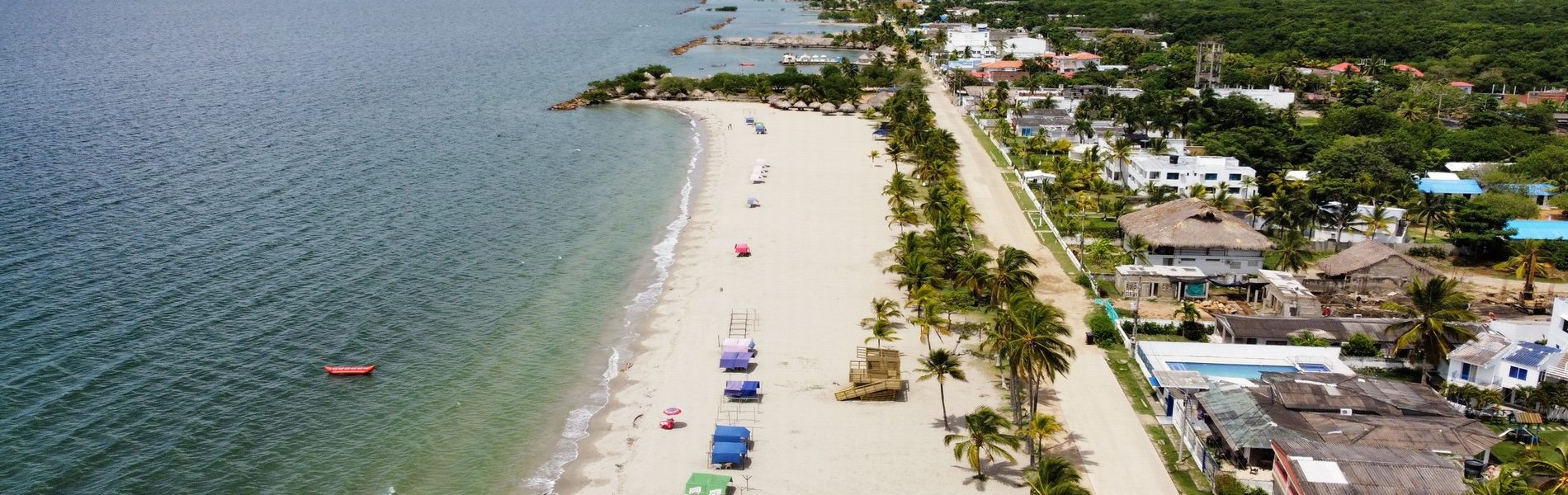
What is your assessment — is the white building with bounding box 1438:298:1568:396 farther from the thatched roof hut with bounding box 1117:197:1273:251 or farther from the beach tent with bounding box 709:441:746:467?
the beach tent with bounding box 709:441:746:467

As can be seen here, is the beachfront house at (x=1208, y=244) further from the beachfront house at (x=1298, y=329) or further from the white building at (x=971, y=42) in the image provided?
the white building at (x=971, y=42)

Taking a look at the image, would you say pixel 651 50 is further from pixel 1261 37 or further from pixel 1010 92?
pixel 1261 37

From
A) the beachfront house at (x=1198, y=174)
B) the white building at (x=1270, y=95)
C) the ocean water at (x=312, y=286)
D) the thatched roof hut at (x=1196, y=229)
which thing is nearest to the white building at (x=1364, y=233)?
the thatched roof hut at (x=1196, y=229)

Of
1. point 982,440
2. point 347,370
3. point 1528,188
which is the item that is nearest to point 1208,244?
point 982,440

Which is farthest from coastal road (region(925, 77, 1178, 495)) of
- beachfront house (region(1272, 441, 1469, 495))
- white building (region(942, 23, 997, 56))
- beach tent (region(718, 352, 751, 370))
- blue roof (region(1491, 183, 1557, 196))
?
white building (region(942, 23, 997, 56))

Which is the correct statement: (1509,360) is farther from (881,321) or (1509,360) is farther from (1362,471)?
(881,321)

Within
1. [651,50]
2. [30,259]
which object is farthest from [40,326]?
[651,50]
